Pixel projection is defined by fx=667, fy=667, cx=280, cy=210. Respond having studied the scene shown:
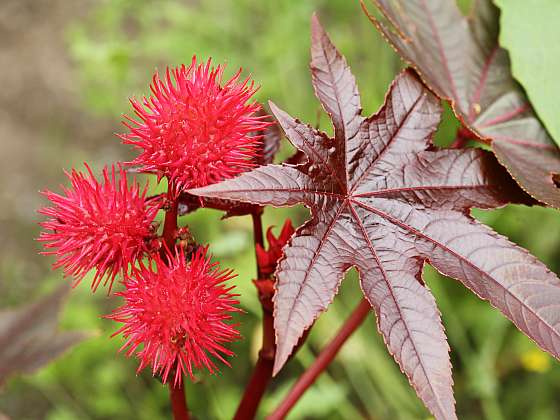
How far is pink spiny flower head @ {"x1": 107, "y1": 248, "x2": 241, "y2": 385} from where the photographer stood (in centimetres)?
81

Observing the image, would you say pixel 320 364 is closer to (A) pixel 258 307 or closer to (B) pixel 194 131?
(B) pixel 194 131

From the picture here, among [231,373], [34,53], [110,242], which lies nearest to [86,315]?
[231,373]

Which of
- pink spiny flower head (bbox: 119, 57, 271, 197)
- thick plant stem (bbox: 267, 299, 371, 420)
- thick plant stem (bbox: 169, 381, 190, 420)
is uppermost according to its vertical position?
pink spiny flower head (bbox: 119, 57, 271, 197)

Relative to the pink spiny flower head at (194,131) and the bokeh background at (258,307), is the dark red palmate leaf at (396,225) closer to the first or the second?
the pink spiny flower head at (194,131)

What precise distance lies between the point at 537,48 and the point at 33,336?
3.68 feet

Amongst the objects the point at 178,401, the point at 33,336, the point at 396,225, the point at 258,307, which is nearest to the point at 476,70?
A: the point at 396,225

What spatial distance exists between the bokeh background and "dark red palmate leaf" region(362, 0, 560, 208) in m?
0.43

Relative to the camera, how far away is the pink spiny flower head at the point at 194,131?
32.2 inches

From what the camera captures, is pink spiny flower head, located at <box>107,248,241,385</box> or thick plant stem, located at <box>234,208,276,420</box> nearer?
pink spiny flower head, located at <box>107,248,241,385</box>

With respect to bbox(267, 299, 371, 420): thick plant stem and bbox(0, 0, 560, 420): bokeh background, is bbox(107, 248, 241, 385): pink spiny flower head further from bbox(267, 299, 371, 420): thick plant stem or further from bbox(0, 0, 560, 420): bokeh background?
bbox(0, 0, 560, 420): bokeh background

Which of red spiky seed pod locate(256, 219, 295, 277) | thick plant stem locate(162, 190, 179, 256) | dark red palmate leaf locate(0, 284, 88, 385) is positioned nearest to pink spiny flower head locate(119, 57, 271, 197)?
thick plant stem locate(162, 190, 179, 256)

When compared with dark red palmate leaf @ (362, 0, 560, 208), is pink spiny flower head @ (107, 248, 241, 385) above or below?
below

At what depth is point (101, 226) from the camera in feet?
2.74

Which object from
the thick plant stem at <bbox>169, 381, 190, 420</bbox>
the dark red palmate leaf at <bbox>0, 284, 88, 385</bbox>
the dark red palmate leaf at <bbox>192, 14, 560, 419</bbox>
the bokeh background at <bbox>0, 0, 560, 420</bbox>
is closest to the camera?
the dark red palmate leaf at <bbox>192, 14, 560, 419</bbox>
